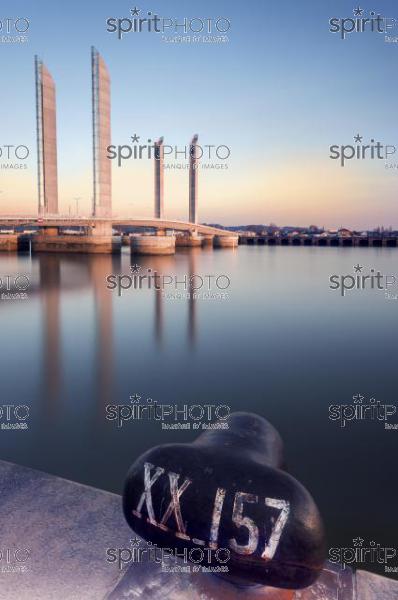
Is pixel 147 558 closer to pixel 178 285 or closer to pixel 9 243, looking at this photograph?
pixel 178 285

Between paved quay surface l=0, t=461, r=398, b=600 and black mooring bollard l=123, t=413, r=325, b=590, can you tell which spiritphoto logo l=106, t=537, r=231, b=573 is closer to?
paved quay surface l=0, t=461, r=398, b=600

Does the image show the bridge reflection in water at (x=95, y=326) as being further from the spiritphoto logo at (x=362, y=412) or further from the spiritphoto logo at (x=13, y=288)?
the spiritphoto logo at (x=362, y=412)

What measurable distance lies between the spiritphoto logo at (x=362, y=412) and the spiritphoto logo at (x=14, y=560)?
394 cm

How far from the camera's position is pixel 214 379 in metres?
7.20

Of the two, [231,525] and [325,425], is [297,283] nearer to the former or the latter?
[325,425]

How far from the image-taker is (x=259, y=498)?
1.53m

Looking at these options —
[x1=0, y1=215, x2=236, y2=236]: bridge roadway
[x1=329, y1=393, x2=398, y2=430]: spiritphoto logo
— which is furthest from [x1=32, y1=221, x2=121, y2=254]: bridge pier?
[x1=329, y1=393, x2=398, y2=430]: spiritphoto logo

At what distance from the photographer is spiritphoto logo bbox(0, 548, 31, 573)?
2.07 metres

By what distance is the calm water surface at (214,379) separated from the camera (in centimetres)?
409

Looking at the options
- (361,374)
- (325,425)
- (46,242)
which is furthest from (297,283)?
(46,242)

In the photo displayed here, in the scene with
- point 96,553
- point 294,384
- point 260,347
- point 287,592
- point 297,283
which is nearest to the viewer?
point 287,592

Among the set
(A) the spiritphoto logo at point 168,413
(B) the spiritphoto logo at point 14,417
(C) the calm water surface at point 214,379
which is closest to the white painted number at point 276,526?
(C) the calm water surface at point 214,379

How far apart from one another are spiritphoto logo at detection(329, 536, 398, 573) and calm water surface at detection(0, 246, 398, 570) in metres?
0.09

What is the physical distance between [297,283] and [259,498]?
22.8 metres
